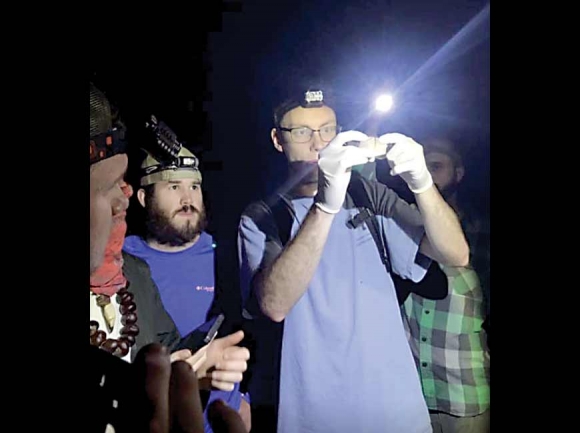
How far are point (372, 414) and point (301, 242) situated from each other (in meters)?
0.50

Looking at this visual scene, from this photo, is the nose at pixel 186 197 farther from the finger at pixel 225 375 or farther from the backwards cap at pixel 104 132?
the finger at pixel 225 375

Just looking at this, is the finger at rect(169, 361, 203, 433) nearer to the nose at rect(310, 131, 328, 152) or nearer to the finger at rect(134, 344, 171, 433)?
the finger at rect(134, 344, 171, 433)

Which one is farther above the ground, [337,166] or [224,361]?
[337,166]

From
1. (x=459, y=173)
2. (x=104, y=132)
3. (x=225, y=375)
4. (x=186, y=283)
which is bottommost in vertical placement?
(x=225, y=375)

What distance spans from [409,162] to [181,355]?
79 cm

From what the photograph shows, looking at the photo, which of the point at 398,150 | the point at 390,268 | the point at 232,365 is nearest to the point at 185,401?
the point at 232,365

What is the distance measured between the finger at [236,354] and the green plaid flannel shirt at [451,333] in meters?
0.44

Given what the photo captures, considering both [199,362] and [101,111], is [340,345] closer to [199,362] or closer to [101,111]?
[199,362]

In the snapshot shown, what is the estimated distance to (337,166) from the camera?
2656 mm

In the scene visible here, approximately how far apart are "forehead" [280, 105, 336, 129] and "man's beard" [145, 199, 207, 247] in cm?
33

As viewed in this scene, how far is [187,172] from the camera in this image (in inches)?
106

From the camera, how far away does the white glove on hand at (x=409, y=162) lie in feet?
8.72

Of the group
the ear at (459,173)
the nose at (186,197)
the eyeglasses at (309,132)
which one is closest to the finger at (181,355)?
the nose at (186,197)

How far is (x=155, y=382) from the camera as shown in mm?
2693
